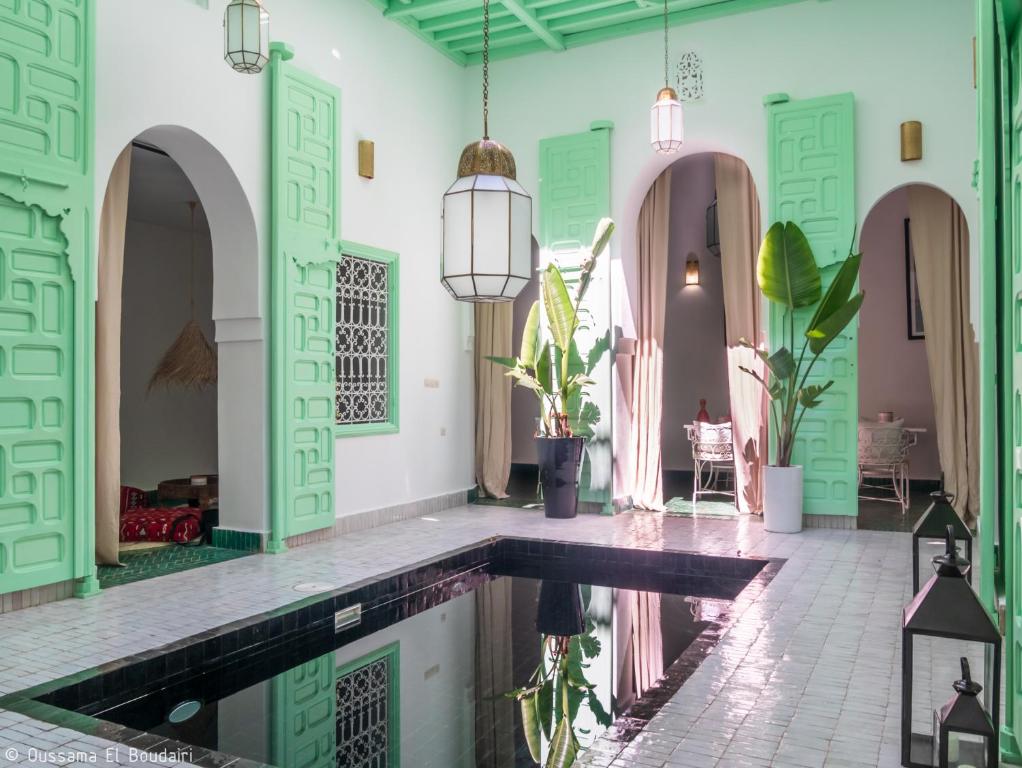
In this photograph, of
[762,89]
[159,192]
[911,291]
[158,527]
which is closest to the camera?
[158,527]

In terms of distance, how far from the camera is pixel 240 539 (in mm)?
6582

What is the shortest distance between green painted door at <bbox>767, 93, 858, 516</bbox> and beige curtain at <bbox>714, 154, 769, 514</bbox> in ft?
1.68

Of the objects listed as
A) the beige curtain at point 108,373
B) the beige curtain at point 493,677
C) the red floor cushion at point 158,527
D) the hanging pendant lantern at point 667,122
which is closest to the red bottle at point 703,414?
the hanging pendant lantern at point 667,122

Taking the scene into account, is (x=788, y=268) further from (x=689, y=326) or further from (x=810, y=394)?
(x=689, y=326)

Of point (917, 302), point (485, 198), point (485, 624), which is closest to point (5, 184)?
point (485, 198)

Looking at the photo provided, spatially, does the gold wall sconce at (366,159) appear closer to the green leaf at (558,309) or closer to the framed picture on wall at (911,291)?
the green leaf at (558,309)

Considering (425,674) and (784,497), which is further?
(784,497)

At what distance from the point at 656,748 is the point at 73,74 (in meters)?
4.80

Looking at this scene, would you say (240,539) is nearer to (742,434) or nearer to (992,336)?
(742,434)

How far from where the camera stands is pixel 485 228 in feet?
12.3

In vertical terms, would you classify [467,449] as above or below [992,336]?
below

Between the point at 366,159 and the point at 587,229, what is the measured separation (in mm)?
2287

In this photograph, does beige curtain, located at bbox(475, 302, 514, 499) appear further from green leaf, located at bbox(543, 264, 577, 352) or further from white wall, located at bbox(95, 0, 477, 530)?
green leaf, located at bbox(543, 264, 577, 352)

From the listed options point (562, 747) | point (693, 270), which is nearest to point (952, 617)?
point (562, 747)
